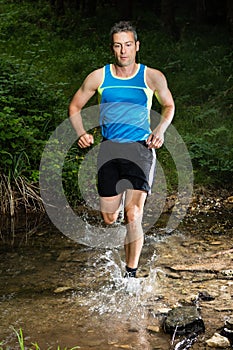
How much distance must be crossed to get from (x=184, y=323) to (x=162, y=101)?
1.99m

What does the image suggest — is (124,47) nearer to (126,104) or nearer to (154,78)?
(154,78)

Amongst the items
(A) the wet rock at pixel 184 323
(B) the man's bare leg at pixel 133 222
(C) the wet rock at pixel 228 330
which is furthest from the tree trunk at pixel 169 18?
(C) the wet rock at pixel 228 330

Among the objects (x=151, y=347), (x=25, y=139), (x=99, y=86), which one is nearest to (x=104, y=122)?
(x=99, y=86)

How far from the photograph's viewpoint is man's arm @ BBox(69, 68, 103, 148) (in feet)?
17.6

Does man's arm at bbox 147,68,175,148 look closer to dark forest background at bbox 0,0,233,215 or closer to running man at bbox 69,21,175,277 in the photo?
running man at bbox 69,21,175,277

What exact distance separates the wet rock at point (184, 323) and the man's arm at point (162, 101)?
144cm

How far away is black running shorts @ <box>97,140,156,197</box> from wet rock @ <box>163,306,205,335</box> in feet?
4.08

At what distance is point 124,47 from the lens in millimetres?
5359

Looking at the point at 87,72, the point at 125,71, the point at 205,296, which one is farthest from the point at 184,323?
the point at 87,72

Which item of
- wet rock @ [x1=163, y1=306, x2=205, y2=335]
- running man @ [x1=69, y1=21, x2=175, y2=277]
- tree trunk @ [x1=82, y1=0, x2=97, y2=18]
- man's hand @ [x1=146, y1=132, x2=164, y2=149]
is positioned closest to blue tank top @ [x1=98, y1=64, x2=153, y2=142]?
running man @ [x1=69, y1=21, x2=175, y2=277]

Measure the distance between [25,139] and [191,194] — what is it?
2.61 metres

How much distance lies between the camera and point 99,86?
541 centimetres

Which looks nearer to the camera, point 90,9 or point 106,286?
point 106,286

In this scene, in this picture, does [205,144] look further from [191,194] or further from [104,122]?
[104,122]
